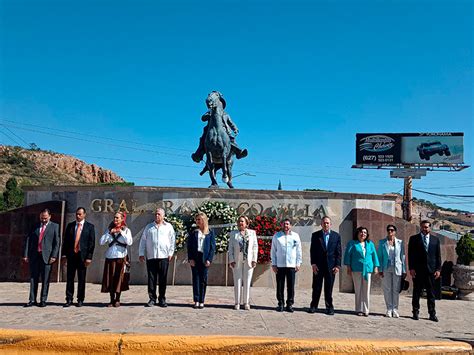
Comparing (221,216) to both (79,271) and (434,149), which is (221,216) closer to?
A: (79,271)

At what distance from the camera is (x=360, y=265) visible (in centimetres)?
821

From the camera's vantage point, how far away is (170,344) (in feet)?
16.7

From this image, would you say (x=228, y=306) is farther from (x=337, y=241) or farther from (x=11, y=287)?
(x=11, y=287)

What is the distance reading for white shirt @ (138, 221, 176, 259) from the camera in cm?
795

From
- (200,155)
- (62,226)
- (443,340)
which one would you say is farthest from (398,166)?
(443,340)

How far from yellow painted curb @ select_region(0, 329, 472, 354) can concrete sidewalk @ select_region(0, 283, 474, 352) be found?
0.12 metres

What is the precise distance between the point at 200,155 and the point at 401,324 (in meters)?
8.02

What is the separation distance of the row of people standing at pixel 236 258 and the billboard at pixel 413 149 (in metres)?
31.5

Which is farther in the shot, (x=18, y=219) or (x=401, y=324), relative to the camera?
(x=18, y=219)

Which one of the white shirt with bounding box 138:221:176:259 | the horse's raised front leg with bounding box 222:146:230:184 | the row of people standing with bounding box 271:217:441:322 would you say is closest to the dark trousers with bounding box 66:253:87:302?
the white shirt with bounding box 138:221:176:259

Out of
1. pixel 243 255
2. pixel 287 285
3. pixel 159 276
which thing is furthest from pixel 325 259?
pixel 159 276

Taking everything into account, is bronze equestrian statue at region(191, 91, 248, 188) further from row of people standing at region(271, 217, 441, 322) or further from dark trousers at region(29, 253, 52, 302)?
dark trousers at region(29, 253, 52, 302)

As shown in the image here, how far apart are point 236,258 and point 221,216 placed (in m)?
3.55

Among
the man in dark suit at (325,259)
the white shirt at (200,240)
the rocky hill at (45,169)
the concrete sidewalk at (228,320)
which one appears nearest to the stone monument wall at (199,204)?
the concrete sidewalk at (228,320)
